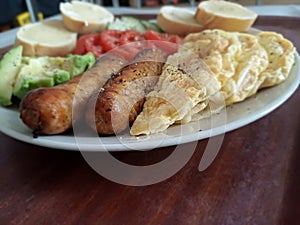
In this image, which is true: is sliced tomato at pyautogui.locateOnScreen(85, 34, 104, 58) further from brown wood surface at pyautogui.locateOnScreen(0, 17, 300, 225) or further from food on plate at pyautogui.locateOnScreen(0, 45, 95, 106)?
brown wood surface at pyautogui.locateOnScreen(0, 17, 300, 225)

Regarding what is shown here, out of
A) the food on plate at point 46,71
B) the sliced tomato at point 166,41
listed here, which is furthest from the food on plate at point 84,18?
the food on plate at point 46,71

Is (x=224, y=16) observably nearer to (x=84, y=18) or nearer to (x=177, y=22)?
(x=177, y=22)

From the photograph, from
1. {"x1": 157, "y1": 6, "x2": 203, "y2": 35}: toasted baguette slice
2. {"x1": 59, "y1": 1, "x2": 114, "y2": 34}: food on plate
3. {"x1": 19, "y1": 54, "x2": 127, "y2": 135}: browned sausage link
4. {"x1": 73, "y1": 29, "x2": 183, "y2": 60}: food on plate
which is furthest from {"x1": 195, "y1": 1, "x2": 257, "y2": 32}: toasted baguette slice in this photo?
{"x1": 19, "y1": 54, "x2": 127, "y2": 135}: browned sausage link

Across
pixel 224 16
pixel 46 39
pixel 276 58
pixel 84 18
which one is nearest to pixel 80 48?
pixel 46 39

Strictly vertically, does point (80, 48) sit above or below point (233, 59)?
below

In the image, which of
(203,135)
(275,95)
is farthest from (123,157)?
(275,95)

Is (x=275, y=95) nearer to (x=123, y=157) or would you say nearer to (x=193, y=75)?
(x=193, y=75)
